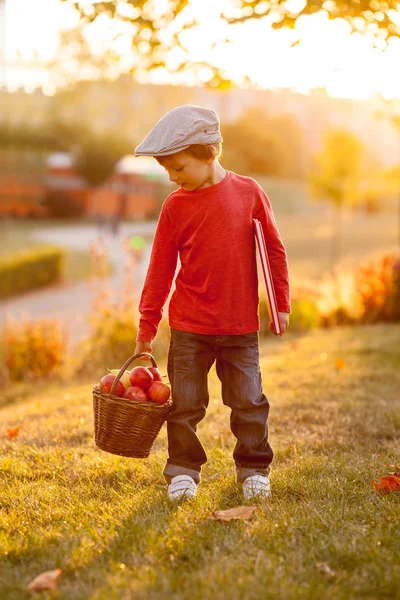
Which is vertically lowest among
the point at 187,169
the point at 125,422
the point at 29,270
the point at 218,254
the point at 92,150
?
the point at 29,270

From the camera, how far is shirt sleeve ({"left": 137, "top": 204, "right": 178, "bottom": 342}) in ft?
10.6

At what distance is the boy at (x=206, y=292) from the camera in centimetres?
306

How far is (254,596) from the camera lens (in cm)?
220

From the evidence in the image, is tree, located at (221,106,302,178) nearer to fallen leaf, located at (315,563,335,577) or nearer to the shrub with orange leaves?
the shrub with orange leaves

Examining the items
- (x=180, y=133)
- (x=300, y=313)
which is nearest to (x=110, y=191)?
(x=300, y=313)

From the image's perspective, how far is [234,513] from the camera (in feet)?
9.36

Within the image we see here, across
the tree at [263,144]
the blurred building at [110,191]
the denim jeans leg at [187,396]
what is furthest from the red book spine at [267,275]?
the tree at [263,144]

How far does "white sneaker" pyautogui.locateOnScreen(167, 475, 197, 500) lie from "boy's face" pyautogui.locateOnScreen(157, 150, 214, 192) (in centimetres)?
121

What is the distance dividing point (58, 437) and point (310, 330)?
544 centimetres

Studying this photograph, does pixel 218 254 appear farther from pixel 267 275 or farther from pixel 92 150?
pixel 92 150

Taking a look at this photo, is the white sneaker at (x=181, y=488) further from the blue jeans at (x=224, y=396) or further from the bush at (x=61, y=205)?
the bush at (x=61, y=205)

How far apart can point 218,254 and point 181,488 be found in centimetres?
98

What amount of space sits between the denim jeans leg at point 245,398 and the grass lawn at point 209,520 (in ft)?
0.41

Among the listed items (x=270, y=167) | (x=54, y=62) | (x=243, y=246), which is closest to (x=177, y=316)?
(x=243, y=246)
